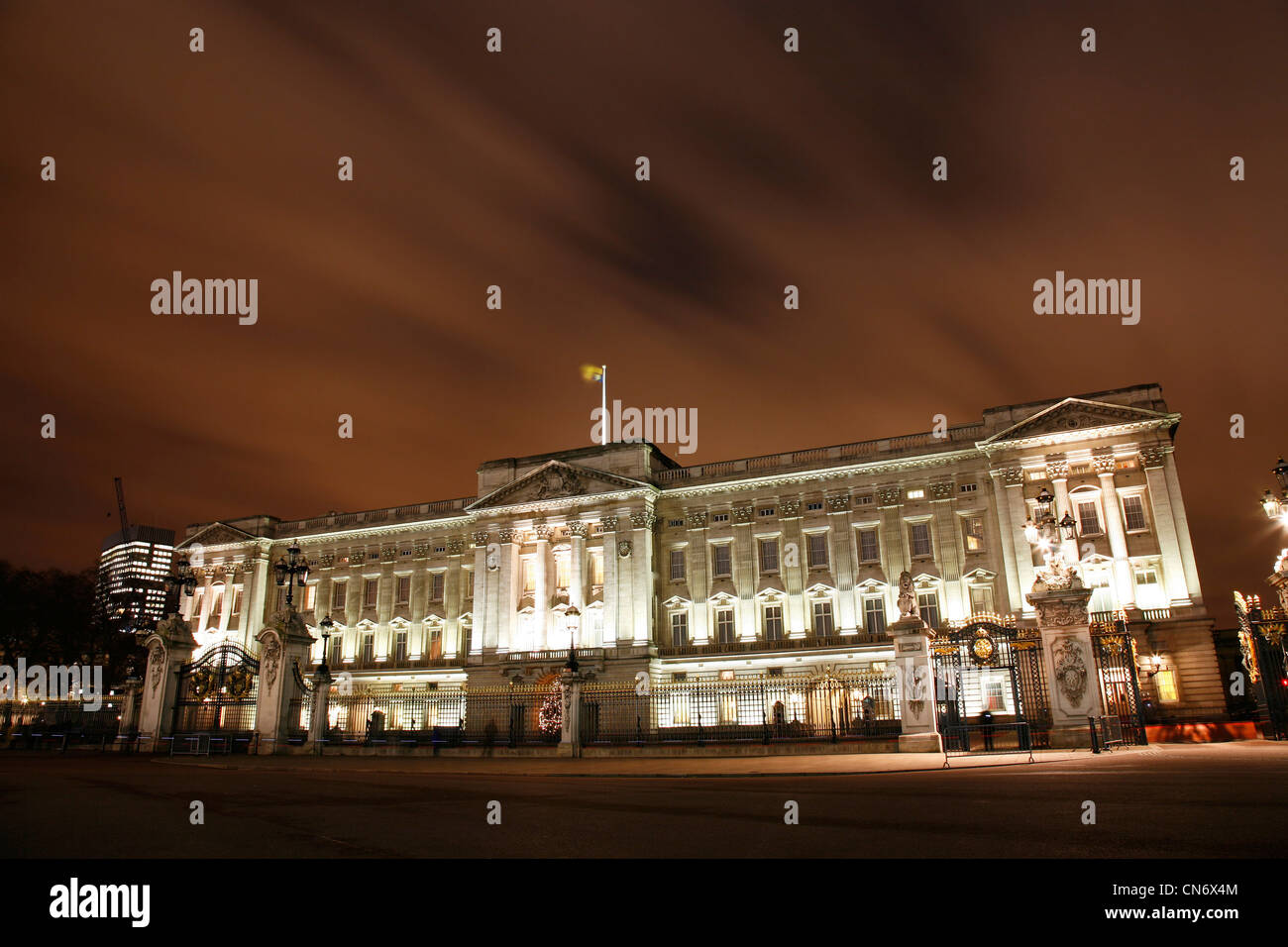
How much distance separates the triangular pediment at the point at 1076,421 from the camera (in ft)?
135

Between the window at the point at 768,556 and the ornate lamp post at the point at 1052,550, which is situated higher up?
the window at the point at 768,556

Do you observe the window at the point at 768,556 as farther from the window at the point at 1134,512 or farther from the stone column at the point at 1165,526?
the stone column at the point at 1165,526

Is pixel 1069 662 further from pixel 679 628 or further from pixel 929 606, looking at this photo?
pixel 679 628

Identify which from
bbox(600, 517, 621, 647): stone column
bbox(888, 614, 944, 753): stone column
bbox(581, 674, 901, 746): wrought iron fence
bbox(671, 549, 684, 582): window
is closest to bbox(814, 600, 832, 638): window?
bbox(671, 549, 684, 582): window

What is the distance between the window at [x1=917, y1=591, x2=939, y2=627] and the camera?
44.4 metres

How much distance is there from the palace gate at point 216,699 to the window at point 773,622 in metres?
28.1

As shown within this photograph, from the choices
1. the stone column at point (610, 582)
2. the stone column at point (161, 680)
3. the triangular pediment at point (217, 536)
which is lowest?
the stone column at point (161, 680)

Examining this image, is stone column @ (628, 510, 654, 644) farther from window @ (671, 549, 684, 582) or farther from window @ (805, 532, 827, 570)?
window @ (805, 532, 827, 570)

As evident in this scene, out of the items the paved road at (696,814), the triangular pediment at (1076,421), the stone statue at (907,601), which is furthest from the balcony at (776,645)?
the paved road at (696,814)

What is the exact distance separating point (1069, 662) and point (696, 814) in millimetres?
15756

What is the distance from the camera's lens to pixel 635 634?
4856 centimetres

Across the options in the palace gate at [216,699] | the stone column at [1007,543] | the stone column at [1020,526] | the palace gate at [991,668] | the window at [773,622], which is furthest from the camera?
the window at [773,622]
